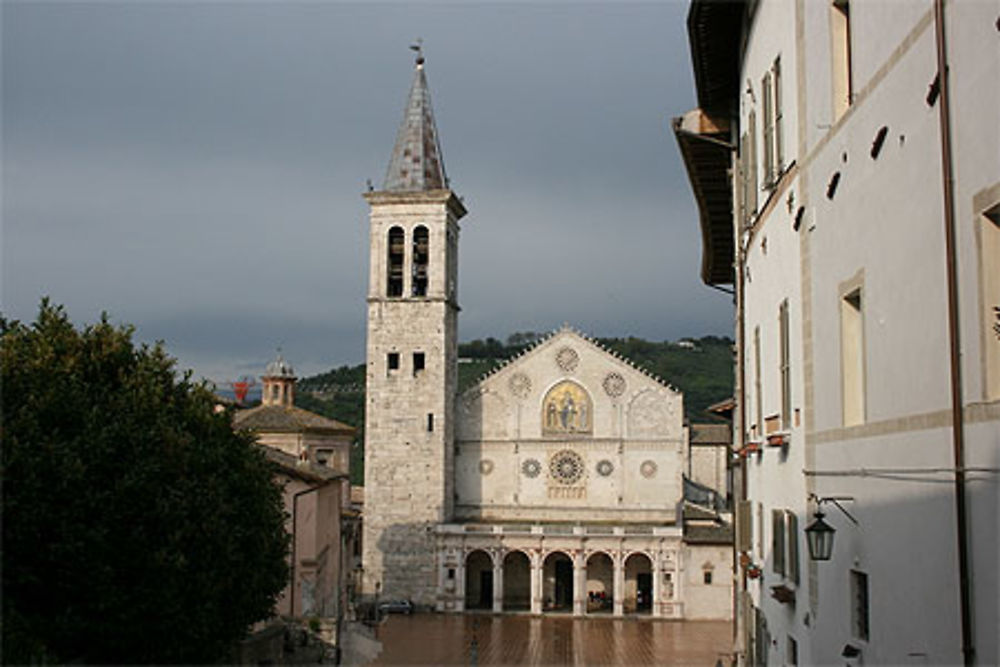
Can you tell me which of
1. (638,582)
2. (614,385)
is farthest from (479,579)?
(614,385)

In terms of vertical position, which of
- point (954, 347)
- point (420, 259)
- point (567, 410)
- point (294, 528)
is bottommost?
point (294, 528)

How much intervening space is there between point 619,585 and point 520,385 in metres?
11.0

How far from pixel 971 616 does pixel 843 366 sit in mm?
3062

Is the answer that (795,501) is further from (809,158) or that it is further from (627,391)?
(627,391)

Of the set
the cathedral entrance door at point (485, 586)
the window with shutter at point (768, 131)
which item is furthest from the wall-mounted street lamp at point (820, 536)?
the cathedral entrance door at point (485, 586)

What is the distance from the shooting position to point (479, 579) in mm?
50125

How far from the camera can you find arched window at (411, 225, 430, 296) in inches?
1993

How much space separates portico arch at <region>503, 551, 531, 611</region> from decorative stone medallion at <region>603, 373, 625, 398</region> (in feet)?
29.8

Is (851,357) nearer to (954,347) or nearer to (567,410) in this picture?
(954,347)

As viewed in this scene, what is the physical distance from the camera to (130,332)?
17594 mm

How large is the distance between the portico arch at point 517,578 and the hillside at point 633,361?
28.9 metres

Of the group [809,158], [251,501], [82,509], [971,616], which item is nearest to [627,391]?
[251,501]

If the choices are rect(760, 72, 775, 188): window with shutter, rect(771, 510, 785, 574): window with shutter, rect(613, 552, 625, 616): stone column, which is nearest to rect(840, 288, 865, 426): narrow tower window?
rect(771, 510, 785, 574): window with shutter

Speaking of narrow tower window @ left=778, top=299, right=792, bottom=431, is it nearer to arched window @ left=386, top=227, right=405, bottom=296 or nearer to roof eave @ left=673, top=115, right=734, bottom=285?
roof eave @ left=673, top=115, right=734, bottom=285
